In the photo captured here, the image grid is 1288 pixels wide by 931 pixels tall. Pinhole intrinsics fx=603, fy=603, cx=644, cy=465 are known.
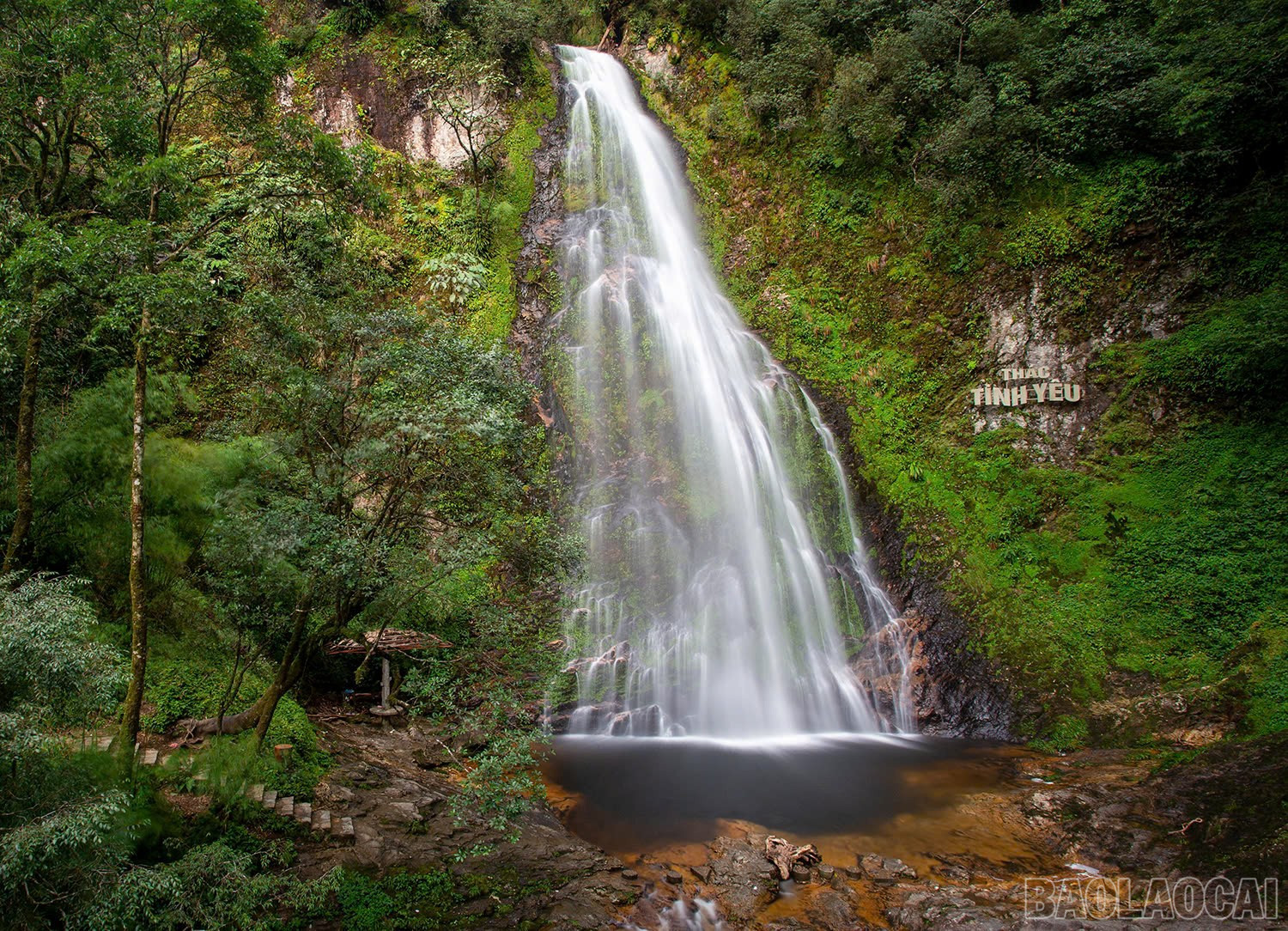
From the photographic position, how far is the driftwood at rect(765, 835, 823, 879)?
6.63 m

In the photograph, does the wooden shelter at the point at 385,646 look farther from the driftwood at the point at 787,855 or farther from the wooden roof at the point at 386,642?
the driftwood at the point at 787,855

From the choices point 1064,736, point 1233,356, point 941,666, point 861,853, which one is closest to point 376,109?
point 941,666

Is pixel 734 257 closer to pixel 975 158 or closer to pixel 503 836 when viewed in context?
pixel 975 158

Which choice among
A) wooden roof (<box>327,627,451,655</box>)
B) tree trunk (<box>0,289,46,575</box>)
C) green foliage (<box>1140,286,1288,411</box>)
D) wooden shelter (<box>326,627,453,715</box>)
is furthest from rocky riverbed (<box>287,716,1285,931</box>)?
green foliage (<box>1140,286,1288,411</box>)

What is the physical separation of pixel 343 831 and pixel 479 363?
5.03m

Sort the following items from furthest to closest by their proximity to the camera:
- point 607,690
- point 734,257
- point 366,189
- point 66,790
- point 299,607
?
point 734,257 → point 607,690 → point 366,189 → point 299,607 → point 66,790

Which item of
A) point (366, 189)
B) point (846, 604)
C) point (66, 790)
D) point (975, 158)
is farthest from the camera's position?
point (975, 158)

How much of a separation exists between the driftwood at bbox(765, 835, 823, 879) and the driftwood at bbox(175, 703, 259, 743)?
6.04 meters

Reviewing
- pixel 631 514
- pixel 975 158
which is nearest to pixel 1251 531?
pixel 975 158

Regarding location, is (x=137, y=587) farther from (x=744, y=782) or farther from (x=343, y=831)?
(x=744, y=782)

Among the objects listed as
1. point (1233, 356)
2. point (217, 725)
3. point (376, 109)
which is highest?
point (376, 109)

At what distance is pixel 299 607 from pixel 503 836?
10.9 ft

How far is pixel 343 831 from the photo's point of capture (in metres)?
6.19

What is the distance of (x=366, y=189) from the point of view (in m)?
7.09
